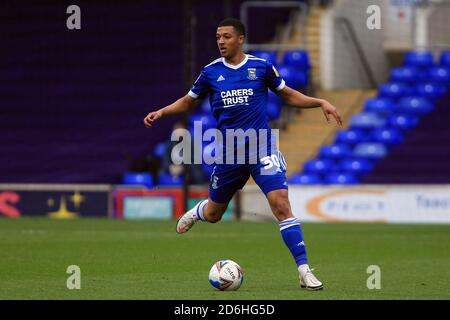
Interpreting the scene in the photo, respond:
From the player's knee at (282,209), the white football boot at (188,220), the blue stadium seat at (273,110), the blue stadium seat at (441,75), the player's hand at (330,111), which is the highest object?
the player's hand at (330,111)

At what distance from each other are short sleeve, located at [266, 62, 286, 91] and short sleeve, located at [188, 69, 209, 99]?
1.90 ft

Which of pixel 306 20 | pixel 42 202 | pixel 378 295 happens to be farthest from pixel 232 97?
pixel 306 20

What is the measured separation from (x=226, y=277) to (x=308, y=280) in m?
0.71

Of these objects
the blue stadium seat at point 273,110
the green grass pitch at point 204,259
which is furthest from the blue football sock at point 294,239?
the blue stadium seat at point 273,110

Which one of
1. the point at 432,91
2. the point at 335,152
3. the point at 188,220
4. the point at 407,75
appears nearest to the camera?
the point at 188,220

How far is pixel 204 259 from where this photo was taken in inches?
516

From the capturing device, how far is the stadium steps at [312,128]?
26734 millimetres

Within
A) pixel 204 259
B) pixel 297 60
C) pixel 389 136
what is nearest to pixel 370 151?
pixel 389 136

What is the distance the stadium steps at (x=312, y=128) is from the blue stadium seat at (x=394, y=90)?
61 centimetres

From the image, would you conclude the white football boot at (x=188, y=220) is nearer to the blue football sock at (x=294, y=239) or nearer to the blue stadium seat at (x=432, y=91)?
the blue football sock at (x=294, y=239)

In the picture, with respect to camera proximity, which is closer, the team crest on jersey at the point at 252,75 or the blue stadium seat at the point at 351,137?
the team crest on jersey at the point at 252,75

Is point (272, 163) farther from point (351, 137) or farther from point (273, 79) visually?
point (351, 137)

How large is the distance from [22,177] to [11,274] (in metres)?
15.7

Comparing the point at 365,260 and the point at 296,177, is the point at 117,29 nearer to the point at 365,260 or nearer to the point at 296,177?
the point at 296,177
